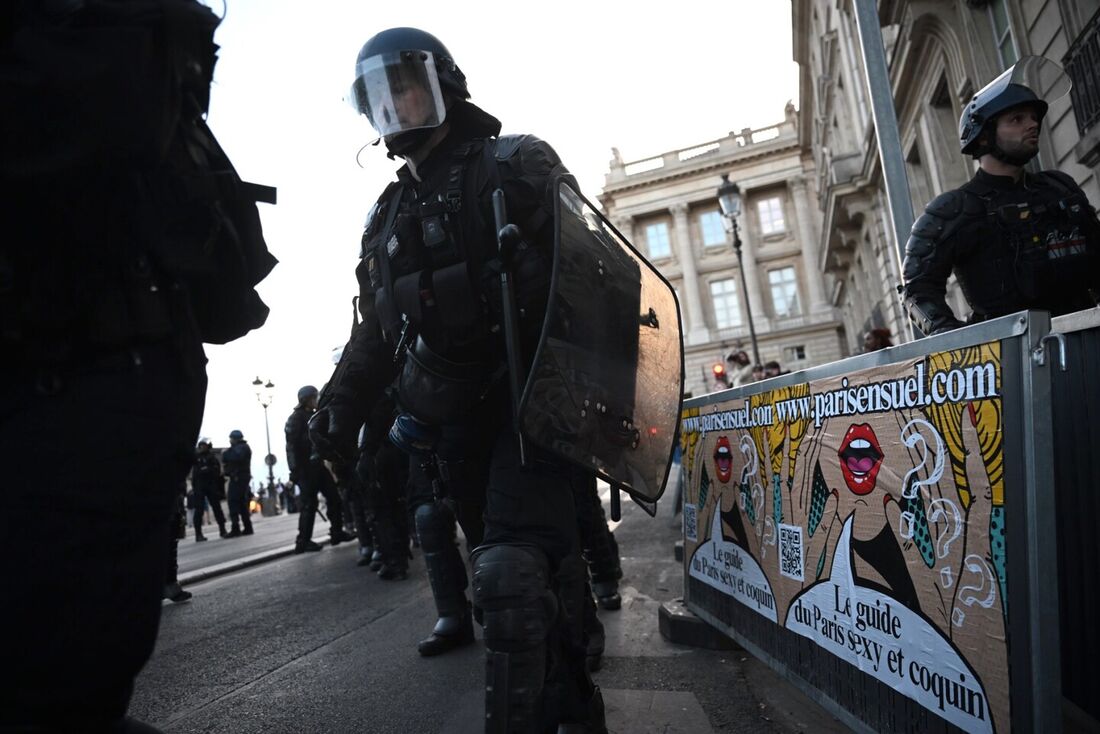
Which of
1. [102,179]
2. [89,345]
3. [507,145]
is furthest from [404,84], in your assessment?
[89,345]

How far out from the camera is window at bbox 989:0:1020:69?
8578 millimetres

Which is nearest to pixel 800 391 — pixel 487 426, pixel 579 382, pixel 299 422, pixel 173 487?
pixel 579 382

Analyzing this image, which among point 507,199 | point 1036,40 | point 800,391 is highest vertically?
point 1036,40

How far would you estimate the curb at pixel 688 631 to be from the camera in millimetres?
3147

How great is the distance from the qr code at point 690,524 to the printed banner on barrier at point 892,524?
0.50m

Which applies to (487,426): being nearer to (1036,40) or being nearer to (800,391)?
(800,391)

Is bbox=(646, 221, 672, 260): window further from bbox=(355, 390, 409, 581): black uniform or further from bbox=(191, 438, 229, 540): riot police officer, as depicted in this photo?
bbox=(355, 390, 409, 581): black uniform

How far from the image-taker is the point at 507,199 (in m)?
2.16

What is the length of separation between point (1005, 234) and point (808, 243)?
1791 inches

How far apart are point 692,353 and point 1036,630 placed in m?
45.9

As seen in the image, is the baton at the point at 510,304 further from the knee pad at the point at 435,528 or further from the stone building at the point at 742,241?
the stone building at the point at 742,241

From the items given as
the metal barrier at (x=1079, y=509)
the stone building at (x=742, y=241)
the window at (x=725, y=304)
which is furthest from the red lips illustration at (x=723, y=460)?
the window at (x=725, y=304)

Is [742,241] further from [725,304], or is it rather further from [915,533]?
[915,533]

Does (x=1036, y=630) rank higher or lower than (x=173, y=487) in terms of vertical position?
lower
